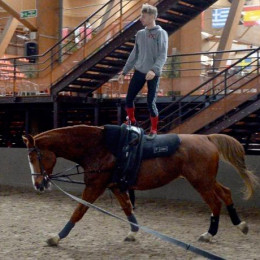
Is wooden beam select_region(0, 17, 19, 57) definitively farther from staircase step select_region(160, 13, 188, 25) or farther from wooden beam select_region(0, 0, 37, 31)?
staircase step select_region(160, 13, 188, 25)

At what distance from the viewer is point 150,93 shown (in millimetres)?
8820

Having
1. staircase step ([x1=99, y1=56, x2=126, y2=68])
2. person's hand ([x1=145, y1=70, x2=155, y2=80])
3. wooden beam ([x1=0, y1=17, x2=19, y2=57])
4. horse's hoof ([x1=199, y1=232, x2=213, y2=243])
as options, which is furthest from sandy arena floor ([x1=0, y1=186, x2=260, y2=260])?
wooden beam ([x1=0, y1=17, x2=19, y2=57])

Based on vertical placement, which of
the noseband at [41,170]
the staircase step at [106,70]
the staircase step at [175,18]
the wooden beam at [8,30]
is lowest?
the noseband at [41,170]

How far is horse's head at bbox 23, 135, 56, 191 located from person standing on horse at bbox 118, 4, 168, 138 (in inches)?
70.9

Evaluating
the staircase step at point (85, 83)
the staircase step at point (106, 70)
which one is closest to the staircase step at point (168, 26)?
the staircase step at point (106, 70)

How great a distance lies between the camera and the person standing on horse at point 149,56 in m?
8.54

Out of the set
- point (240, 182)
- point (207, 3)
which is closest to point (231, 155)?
point (240, 182)

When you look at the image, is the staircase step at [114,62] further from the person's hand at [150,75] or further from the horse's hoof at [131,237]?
the horse's hoof at [131,237]

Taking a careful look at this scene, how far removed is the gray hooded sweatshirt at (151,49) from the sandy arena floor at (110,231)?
8.46ft

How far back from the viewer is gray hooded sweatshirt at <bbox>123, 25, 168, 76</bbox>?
28.2 feet

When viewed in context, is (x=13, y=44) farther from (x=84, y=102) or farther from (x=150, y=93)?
(x=150, y=93)

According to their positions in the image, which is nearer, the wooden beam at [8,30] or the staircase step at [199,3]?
the staircase step at [199,3]

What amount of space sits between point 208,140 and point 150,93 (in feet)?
4.09

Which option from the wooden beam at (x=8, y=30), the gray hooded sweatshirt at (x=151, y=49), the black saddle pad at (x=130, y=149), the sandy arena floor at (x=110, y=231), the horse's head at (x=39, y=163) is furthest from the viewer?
the wooden beam at (x=8, y=30)
